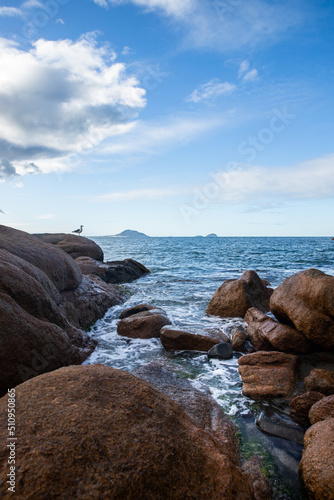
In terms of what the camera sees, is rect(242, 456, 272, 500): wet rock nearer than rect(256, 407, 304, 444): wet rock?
Yes

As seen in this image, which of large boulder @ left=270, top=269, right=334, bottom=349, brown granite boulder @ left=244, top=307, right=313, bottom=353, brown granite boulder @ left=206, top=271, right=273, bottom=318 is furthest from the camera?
brown granite boulder @ left=206, top=271, right=273, bottom=318

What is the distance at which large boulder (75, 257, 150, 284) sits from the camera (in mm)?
15305

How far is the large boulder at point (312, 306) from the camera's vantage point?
18.7 ft

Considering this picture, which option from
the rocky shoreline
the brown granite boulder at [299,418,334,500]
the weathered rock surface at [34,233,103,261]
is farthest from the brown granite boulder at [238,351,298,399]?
the weathered rock surface at [34,233,103,261]

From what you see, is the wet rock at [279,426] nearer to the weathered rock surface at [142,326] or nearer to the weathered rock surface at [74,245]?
the weathered rock surface at [142,326]

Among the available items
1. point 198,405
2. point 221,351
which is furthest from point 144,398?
point 221,351

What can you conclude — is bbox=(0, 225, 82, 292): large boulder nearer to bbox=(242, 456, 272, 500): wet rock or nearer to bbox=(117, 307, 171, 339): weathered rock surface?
bbox=(117, 307, 171, 339): weathered rock surface

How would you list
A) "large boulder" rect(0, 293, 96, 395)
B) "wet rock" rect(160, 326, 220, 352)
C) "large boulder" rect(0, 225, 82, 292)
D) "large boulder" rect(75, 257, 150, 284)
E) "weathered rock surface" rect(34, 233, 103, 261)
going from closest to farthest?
"large boulder" rect(0, 293, 96, 395) < "wet rock" rect(160, 326, 220, 352) < "large boulder" rect(0, 225, 82, 292) < "large boulder" rect(75, 257, 150, 284) < "weathered rock surface" rect(34, 233, 103, 261)

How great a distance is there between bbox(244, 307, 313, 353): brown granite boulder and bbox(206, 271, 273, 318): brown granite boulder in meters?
1.90

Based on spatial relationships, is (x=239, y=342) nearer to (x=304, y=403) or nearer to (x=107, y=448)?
(x=304, y=403)

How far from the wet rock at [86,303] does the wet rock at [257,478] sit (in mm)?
5206

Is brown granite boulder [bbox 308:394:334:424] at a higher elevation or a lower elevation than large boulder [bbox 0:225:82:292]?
lower

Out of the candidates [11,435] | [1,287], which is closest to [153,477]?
[11,435]

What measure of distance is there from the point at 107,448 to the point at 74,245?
17079mm
